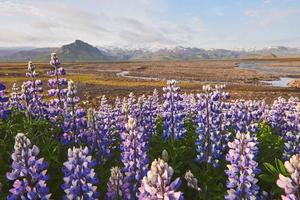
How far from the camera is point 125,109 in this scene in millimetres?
7762

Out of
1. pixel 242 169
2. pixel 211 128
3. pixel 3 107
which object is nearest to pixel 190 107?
pixel 211 128

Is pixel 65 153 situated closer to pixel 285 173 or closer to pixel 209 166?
pixel 209 166

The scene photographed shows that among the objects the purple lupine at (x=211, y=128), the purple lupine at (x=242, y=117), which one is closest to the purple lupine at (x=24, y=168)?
the purple lupine at (x=211, y=128)

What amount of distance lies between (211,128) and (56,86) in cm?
334

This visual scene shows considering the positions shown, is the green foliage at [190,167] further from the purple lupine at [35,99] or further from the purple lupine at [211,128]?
the purple lupine at [35,99]

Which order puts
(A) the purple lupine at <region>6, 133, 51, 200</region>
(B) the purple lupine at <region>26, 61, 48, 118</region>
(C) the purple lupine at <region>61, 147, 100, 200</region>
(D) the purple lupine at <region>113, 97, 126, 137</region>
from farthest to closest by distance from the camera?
(B) the purple lupine at <region>26, 61, 48, 118</region> < (D) the purple lupine at <region>113, 97, 126, 137</region> < (C) the purple lupine at <region>61, 147, 100, 200</region> < (A) the purple lupine at <region>6, 133, 51, 200</region>

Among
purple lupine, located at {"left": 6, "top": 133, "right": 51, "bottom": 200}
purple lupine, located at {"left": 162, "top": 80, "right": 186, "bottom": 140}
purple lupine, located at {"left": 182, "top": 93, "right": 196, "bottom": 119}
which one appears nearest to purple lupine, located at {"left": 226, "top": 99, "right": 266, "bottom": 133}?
purple lupine, located at {"left": 162, "top": 80, "right": 186, "bottom": 140}

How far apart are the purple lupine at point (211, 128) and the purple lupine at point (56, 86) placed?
2.88 meters

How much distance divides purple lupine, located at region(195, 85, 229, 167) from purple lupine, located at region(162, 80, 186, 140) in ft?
2.01

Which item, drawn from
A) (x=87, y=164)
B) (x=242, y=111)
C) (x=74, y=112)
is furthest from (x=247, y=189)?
(x=242, y=111)

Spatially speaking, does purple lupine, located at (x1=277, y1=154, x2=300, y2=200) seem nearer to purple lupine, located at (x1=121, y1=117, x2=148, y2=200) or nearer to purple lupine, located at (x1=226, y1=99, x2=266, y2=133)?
purple lupine, located at (x1=121, y1=117, x2=148, y2=200)

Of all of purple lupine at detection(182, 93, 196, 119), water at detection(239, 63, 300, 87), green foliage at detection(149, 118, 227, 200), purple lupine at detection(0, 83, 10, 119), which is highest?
purple lupine at detection(0, 83, 10, 119)

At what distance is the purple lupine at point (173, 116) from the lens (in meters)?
8.76

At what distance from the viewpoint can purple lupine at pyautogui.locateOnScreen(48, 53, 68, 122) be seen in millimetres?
8734
